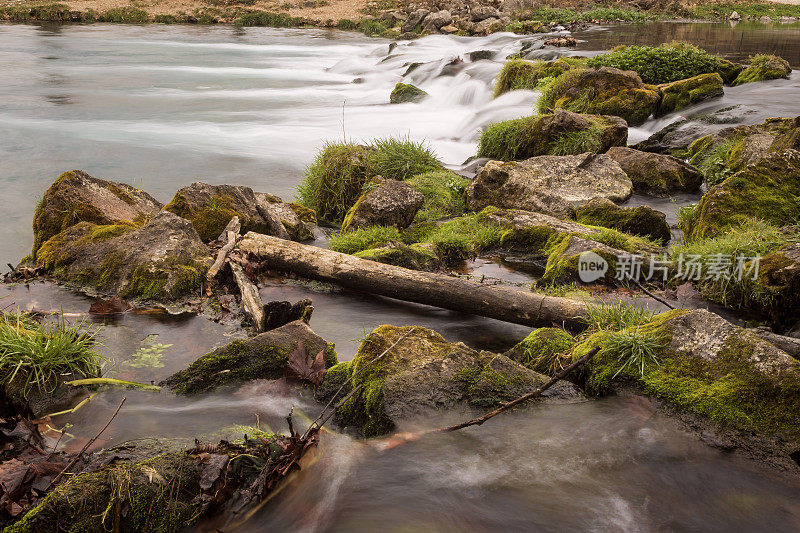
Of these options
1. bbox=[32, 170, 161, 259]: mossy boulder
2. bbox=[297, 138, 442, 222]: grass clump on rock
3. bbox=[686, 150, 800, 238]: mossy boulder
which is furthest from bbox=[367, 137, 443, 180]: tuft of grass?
bbox=[686, 150, 800, 238]: mossy boulder

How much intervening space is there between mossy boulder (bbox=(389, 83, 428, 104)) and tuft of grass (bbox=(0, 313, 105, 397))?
15509 millimetres

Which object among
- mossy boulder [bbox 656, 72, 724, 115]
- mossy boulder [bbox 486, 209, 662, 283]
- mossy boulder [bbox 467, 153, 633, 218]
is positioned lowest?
mossy boulder [bbox 486, 209, 662, 283]

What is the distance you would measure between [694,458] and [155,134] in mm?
15965

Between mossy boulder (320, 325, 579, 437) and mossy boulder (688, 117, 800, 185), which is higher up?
mossy boulder (688, 117, 800, 185)

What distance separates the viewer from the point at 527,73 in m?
15.2

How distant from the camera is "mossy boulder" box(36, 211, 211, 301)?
6.11 metres

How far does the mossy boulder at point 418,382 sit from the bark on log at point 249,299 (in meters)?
1.35

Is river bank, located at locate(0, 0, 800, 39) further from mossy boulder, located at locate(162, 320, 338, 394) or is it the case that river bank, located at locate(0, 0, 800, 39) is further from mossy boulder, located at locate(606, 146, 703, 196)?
mossy boulder, located at locate(162, 320, 338, 394)

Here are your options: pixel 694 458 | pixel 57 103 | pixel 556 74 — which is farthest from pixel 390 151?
pixel 57 103

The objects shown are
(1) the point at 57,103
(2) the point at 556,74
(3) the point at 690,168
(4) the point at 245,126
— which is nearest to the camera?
(3) the point at 690,168

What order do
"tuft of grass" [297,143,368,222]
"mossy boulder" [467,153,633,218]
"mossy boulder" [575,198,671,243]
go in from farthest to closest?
"tuft of grass" [297,143,368,222], "mossy boulder" [467,153,633,218], "mossy boulder" [575,198,671,243]

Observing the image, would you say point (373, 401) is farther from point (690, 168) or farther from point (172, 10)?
point (172, 10)

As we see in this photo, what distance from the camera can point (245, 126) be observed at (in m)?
17.2

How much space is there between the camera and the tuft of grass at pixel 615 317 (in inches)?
180
